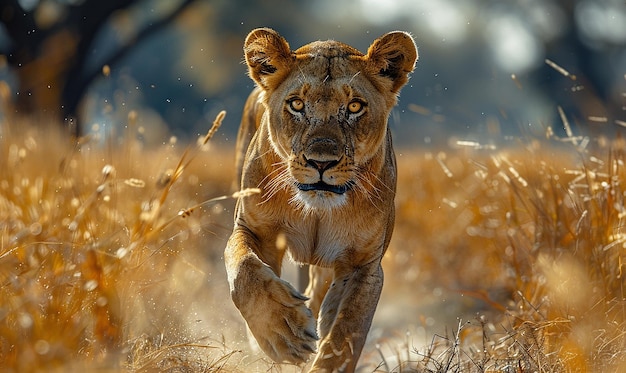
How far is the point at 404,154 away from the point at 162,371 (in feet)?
39.1

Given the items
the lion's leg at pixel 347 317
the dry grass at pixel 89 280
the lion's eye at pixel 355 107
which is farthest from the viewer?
the lion's eye at pixel 355 107

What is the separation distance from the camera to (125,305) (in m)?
3.33

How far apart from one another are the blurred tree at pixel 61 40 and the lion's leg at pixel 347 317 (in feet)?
34.9

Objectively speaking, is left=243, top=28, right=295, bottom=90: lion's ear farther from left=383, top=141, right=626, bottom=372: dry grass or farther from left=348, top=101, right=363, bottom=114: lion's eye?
left=383, top=141, right=626, bottom=372: dry grass

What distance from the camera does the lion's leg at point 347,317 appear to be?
3598mm

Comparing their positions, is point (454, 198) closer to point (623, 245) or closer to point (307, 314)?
point (623, 245)

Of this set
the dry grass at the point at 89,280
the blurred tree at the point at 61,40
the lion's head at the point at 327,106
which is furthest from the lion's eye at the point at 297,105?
the blurred tree at the point at 61,40

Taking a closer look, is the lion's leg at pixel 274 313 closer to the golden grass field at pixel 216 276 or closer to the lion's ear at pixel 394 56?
the golden grass field at pixel 216 276

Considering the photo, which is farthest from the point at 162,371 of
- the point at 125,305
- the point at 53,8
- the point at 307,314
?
the point at 53,8

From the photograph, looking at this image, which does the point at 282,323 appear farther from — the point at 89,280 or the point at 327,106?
the point at 327,106

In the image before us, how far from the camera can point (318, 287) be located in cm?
509

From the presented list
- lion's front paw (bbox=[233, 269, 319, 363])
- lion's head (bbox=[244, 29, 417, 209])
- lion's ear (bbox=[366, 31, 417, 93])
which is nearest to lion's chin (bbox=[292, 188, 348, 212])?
lion's head (bbox=[244, 29, 417, 209])

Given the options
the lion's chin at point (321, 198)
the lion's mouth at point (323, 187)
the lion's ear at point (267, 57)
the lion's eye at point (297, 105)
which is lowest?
the lion's chin at point (321, 198)

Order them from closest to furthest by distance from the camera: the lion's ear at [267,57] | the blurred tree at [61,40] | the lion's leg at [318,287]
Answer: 1. the lion's ear at [267,57]
2. the lion's leg at [318,287]
3. the blurred tree at [61,40]
